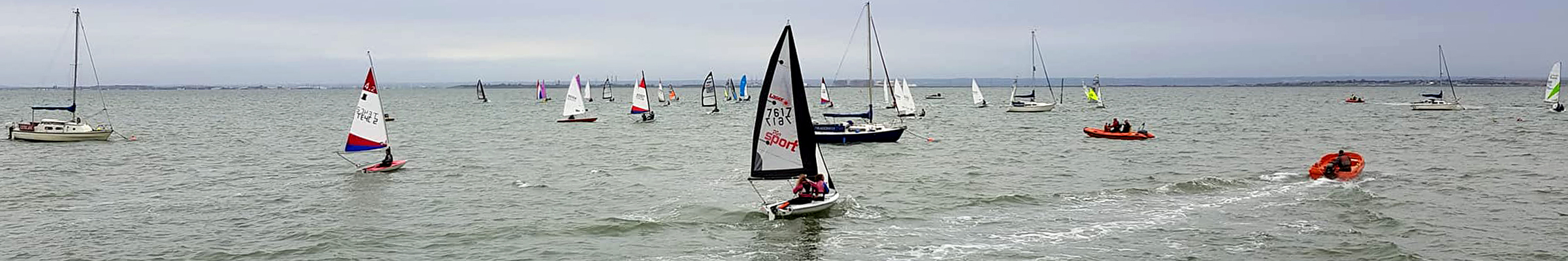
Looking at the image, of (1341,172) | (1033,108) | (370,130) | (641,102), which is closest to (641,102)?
(641,102)

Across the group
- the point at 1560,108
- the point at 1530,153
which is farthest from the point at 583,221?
the point at 1560,108

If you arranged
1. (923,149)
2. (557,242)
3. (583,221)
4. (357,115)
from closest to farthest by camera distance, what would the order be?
(557,242), (583,221), (357,115), (923,149)

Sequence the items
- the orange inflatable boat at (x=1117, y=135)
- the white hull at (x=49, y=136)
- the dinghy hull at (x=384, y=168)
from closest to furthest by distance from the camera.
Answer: the dinghy hull at (x=384, y=168) < the white hull at (x=49, y=136) < the orange inflatable boat at (x=1117, y=135)

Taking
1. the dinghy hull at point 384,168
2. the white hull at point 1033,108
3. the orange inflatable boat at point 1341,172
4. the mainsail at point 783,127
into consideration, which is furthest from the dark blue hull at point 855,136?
the white hull at point 1033,108

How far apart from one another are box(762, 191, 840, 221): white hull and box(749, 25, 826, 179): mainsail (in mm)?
735

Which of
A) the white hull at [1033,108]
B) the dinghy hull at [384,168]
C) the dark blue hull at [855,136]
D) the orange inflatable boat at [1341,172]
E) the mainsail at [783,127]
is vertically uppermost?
the mainsail at [783,127]

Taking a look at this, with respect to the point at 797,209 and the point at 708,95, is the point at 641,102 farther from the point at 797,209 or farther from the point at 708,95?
the point at 797,209

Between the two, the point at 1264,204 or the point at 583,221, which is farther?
the point at 1264,204

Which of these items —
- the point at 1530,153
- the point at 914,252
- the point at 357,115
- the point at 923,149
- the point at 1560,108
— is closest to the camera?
the point at 914,252

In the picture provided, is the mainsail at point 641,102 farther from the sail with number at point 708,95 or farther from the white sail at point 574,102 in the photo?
the sail with number at point 708,95

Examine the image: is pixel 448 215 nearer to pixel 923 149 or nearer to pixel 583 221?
pixel 583 221

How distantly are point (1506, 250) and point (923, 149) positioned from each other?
29.3 m

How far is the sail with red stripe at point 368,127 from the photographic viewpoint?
37.2 meters

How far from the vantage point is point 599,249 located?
73.0 ft
